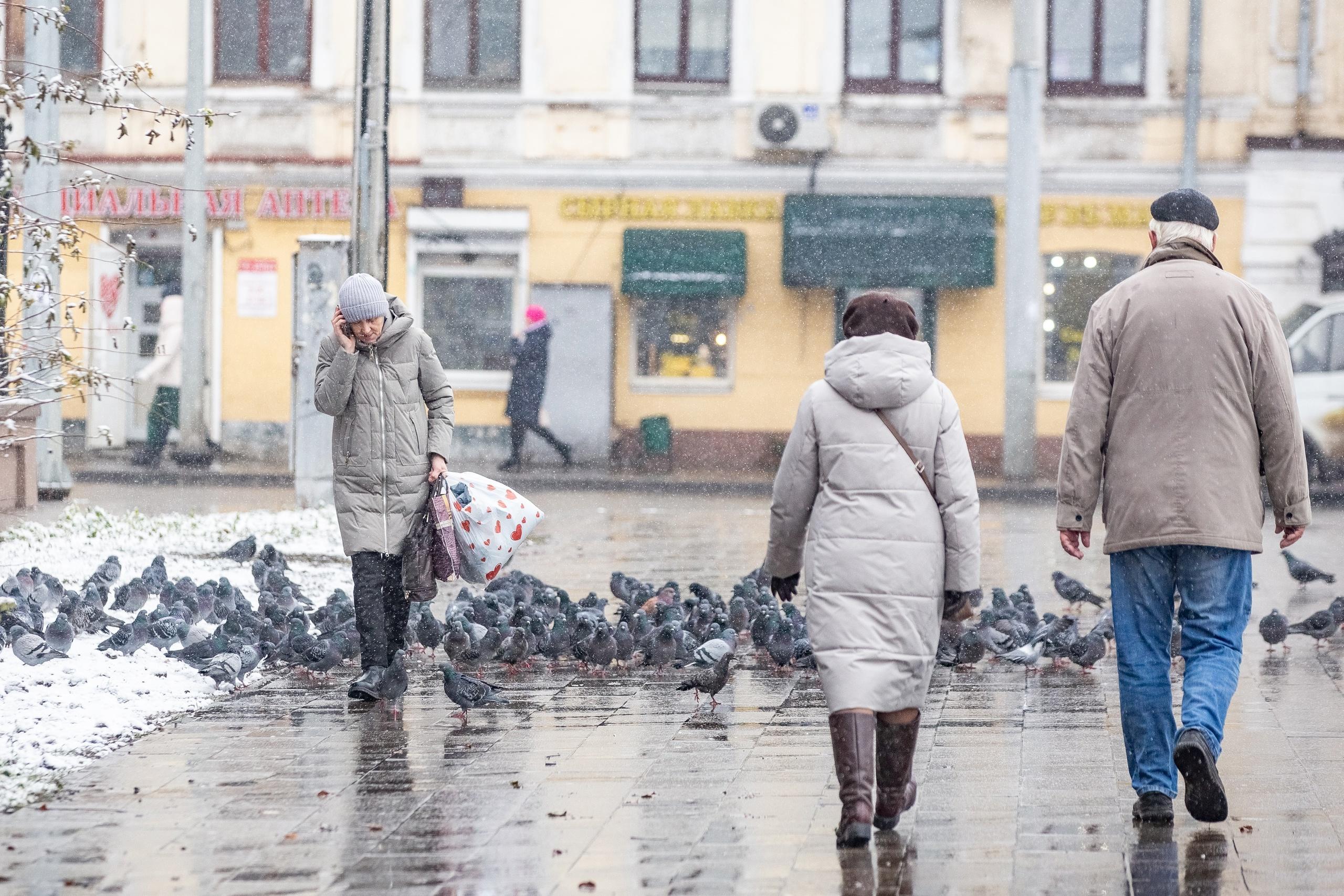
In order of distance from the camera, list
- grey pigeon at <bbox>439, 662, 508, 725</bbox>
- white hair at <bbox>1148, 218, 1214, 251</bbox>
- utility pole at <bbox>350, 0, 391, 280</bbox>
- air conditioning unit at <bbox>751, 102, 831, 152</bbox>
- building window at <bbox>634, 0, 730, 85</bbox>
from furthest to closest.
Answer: building window at <bbox>634, 0, 730, 85</bbox>, air conditioning unit at <bbox>751, 102, 831, 152</bbox>, utility pole at <bbox>350, 0, 391, 280</bbox>, grey pigeon at <bbox>439, 662, 508, 725</bbox>, white hair at <bbox>1148, 218, 1214, 251</bbox>

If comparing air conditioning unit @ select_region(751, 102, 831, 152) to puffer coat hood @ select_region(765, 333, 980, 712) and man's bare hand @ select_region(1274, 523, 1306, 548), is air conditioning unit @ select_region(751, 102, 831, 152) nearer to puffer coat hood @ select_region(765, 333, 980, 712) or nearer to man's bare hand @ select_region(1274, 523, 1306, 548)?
man's bare hand @ select_region(1274, 523, 1306, 548)

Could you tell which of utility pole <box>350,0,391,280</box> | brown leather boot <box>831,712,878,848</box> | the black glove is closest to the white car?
utility pole <box>350,0,391,280</box>

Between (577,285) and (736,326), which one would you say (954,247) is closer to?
(736,326)

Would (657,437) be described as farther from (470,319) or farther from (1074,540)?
(1074,540)

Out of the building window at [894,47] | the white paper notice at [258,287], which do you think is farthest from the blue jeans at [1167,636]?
the white paper notice at [258,287]

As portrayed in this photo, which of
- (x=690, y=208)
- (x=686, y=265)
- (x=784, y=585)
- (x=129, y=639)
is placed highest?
(x=690, y=208)

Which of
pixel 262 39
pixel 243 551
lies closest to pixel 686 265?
pixel 262 39

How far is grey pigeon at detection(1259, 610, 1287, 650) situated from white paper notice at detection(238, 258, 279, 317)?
1674 cm

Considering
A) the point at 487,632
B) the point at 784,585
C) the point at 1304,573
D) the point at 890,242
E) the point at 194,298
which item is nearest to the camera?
the point at 784,585

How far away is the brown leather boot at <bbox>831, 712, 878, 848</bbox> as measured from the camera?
476cm

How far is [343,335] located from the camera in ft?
22.5

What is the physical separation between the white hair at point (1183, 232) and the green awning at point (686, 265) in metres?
17.1

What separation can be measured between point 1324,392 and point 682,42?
28.9 ft

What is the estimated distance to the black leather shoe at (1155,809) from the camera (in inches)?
198
